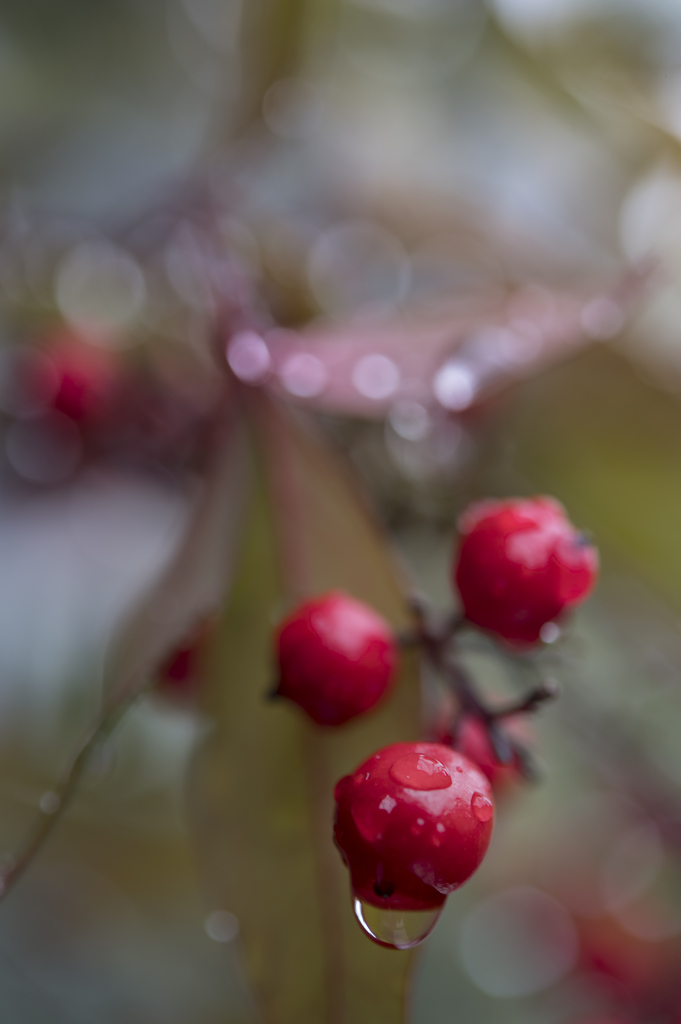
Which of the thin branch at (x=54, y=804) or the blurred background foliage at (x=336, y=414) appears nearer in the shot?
the thin branch at (x=54, y=804)

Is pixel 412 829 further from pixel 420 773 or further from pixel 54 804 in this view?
pixel 54 804

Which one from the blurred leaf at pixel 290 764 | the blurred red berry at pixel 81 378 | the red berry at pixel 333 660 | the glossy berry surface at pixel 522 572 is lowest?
the blurred red berry at pixel 81 378

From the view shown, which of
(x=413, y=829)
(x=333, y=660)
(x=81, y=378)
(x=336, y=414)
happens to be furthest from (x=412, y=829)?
(x=81, y=378)

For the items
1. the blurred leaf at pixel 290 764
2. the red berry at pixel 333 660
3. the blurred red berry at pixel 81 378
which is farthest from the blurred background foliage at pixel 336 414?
the red berry at pixel 333 660

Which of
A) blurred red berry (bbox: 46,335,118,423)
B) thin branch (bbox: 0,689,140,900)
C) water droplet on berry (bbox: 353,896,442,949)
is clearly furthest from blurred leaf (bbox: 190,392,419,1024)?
blurred red berry (bbox: 46,335,118,423)

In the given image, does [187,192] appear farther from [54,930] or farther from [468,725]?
[54,930]

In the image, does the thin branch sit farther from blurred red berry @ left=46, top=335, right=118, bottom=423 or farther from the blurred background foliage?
blurred red berry @ left=46, top=335, right=118, bottom=423

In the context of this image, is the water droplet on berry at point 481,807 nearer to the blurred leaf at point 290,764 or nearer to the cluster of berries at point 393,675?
the cluster of berries at point 393,675
